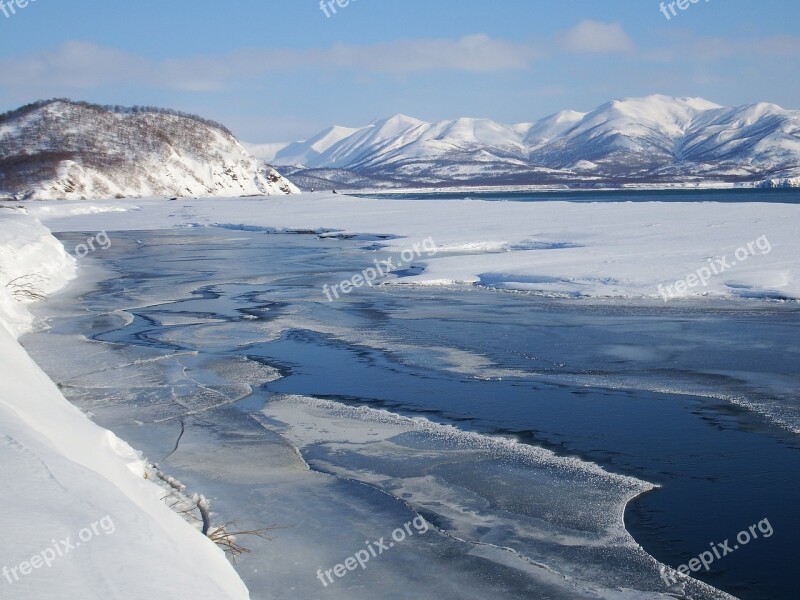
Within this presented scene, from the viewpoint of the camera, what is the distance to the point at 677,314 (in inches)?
595

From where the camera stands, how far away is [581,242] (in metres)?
26.4

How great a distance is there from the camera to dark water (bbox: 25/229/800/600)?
266 inches

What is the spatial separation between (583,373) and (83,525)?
839cm

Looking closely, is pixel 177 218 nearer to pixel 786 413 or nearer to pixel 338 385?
pixel 338 385

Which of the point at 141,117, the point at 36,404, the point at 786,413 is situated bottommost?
the point at 786,413

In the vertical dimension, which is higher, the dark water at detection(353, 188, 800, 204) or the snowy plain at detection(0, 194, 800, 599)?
the snowy plain at detection(0, 194, 800, 599)

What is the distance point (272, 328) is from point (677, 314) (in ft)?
25.4

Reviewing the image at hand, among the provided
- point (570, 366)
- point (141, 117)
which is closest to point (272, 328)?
point (570, 366)

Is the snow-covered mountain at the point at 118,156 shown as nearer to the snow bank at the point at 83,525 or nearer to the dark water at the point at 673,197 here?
the dark water at the point at 673,197

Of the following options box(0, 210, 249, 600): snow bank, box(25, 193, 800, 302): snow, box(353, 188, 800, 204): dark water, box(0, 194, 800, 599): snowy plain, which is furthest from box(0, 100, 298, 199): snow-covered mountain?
box(0, 210, 249, 600): snow bank

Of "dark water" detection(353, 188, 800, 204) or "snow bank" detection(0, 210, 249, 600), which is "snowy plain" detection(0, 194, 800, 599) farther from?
"dark water" detection(353, 188, 800, 204)

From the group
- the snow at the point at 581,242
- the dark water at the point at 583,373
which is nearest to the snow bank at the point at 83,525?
the dark water at the point at 583,373

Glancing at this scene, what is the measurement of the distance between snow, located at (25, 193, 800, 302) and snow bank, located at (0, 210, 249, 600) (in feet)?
43.6

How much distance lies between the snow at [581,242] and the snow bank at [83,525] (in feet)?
43.6
